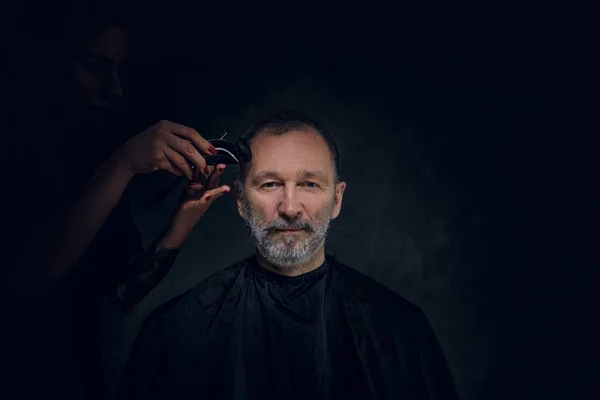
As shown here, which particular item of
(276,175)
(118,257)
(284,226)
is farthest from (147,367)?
(276,175)

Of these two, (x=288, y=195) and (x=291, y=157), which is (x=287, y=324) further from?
(x=291, y=157)

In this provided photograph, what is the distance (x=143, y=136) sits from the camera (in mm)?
2516

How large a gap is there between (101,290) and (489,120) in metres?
1.73

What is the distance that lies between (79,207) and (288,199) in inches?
28.7

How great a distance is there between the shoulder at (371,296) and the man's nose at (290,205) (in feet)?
1.03

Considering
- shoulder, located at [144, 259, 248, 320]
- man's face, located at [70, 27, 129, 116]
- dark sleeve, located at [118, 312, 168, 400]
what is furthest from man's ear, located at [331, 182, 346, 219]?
man's face, located at [70, 27, 129, 116]

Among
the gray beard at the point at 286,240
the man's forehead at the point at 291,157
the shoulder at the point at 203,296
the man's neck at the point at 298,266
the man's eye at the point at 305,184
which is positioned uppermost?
the man's forehead at the point at 291,157

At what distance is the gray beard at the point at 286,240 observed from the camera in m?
2.51

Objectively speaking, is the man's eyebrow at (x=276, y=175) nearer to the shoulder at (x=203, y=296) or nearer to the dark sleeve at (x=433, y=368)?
the shoulder at (x=203, y=296)

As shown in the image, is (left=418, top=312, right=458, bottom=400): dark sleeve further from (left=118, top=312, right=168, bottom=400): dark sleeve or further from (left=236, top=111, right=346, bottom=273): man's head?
(left=118, top=312, right=168, bottom=400): dark sleeve

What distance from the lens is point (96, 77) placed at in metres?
2.63

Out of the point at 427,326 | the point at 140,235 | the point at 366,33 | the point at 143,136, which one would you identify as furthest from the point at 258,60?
the point at 427,326

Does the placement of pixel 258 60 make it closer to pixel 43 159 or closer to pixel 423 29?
pixel 423 29

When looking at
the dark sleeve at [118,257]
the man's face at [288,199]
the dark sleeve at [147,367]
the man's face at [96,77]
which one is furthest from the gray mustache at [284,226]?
the man's face at [96,77]
